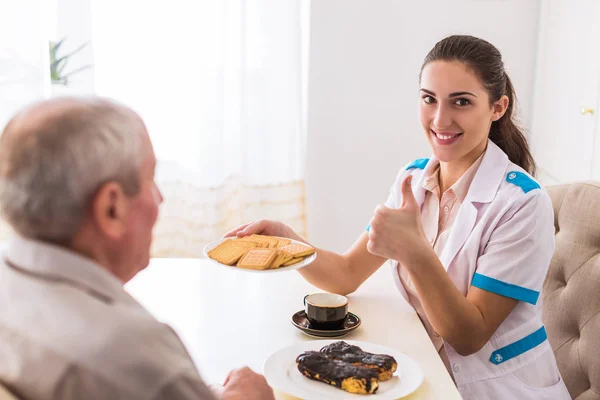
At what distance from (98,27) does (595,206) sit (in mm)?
2267

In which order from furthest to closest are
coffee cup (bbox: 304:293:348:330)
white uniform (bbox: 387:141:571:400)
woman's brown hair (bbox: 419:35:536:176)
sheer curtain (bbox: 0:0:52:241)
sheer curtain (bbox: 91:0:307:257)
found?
1. sheer curtain (bbox: 91:0:307:257)
2. sheer curtain (bbox: 0:0:52:241)
3. woman's brown hair (bbox: 419:35:536:176)
4. white uniform (bbox: 387:141:571:400)
5. coffee cup (bbox: 304:293:348:330)

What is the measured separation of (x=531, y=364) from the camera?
4.86 ft

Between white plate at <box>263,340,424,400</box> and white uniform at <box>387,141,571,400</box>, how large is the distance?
360mm

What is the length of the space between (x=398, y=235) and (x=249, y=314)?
384mm

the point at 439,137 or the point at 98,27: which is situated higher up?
the point at 98,27

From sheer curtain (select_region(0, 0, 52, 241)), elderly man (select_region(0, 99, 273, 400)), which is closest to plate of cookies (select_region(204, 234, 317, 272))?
elderly man (select_region(0, 99, 273, 400))

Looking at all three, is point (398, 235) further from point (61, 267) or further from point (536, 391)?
point (61, 267)

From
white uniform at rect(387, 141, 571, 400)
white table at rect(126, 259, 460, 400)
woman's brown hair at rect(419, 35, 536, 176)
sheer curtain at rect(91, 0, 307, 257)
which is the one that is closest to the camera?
white table at rect(126, 259, 460, 400)

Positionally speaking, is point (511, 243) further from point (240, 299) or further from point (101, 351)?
point (101, 351)

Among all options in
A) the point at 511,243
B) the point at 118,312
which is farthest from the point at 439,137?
the point at 118,312

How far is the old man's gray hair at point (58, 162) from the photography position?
68 cm

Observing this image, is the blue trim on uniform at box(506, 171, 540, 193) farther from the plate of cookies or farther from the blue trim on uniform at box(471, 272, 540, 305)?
the plate of cookies

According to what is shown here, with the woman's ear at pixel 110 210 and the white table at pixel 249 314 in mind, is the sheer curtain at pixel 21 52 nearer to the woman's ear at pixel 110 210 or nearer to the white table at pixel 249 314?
the white table at pixel 249 314

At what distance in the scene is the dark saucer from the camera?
1317mm
